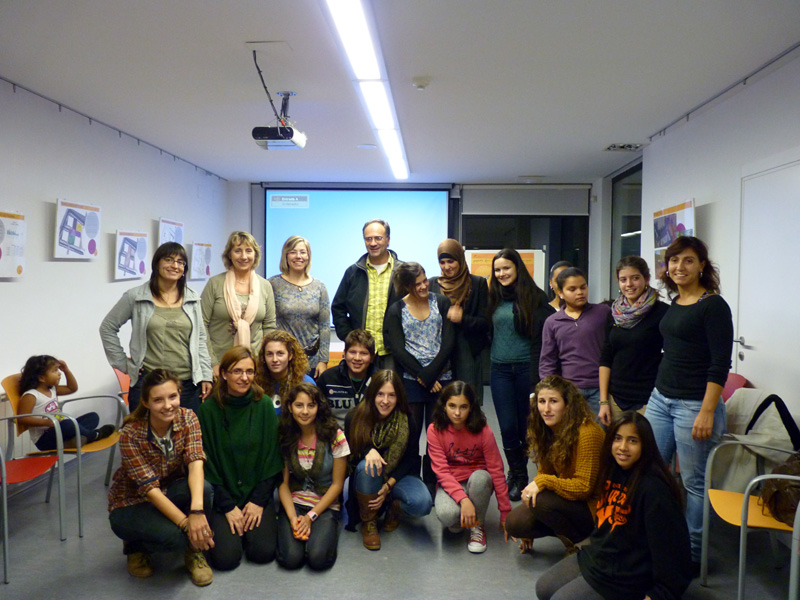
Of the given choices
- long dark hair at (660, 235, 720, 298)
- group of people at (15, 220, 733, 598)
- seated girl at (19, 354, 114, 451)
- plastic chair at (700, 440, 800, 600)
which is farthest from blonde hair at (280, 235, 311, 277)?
plastic chair at (700, 440, 800, 600)

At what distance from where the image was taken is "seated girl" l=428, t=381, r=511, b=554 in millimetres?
2787

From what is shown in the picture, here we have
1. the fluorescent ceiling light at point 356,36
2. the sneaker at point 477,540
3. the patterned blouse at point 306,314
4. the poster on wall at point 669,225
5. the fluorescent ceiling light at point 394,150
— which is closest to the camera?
the fluorescent ceiling light at point 356,36

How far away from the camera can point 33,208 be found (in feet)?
12.0

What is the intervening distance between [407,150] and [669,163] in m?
2.15

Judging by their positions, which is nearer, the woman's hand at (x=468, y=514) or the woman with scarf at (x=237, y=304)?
the woman's hand at (x=468, y=514)

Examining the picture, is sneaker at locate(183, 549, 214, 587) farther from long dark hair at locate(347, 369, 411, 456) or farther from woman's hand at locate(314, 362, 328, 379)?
woman's hand at locate(314, 362, 328, 379)

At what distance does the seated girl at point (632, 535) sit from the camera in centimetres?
190

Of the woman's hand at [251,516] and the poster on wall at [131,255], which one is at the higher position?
the poster on wall at [131,255]

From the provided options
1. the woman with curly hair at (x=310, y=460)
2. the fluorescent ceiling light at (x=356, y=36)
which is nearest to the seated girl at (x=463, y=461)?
the woman with curly hair at (x=310, y=460)

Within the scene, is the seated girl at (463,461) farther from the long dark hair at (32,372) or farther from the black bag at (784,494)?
the long dark hair at (32,372)

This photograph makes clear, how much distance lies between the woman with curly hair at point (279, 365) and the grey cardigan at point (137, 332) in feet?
1.19

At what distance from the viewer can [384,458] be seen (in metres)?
2.95

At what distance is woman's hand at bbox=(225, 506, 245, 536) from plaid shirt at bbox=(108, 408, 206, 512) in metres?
0.28

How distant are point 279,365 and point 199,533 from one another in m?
0.90
